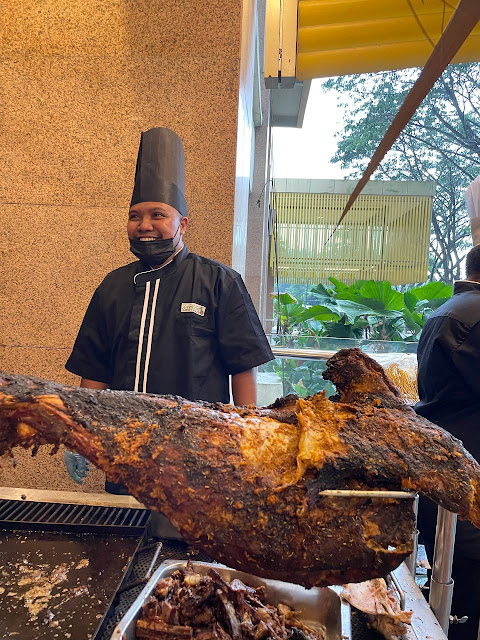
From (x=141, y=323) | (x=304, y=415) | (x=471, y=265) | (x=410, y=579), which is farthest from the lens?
(x=471, y=265)

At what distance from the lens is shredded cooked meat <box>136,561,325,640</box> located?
997 mm

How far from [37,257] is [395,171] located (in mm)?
7590

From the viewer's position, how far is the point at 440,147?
8.59 m

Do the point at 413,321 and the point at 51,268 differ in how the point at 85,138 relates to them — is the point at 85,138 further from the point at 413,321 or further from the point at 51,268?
the point at 413,321

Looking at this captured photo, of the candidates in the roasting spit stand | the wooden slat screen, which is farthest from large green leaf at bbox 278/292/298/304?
the roasting spit stand

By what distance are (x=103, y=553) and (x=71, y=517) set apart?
10.4 inches

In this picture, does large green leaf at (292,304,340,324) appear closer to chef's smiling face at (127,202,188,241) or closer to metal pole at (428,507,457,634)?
chef's smiling face at (127,202,188,241)

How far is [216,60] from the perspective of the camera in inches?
108

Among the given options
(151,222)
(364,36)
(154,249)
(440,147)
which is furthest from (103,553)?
(440,147)

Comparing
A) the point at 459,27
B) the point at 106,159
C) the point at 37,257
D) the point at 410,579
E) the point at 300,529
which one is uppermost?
the point at 106,159


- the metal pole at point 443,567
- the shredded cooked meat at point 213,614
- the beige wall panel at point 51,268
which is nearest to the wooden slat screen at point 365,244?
the beige wall panel at point 51,268

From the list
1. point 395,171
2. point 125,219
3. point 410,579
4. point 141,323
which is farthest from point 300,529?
point 395,171

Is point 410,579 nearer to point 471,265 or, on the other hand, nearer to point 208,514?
point 208,514

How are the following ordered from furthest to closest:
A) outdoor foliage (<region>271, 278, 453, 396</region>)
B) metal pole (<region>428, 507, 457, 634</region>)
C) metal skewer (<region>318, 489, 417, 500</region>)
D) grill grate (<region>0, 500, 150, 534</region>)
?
outdoor foliage (<region>271, 278, 453, 396</region>) < grill grate (<region>0, 500, 150, 534</region>) < metal pole (<region>428, 507, 457, 634</region>) < metal skewer (<region>318, 489, 417, 500</region>)
